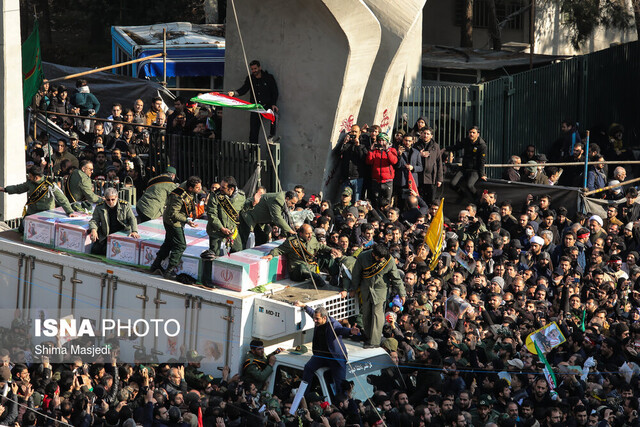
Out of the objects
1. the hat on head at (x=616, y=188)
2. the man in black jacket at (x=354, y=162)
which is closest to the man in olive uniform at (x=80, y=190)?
the man in black jacket at (x=354, y=162)

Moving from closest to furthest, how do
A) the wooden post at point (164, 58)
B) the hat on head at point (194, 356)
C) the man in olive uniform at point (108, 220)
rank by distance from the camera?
the hat on head at point (194, 356) → the man in olive uniform at point (108, 220) → the wooden post at point (164, 58)

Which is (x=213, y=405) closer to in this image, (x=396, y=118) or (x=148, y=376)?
(x=148, y=376)

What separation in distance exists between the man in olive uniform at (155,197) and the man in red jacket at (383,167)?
146 inches

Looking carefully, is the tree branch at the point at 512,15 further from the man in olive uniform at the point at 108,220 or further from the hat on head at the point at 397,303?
the hat on head at the point at 397,303

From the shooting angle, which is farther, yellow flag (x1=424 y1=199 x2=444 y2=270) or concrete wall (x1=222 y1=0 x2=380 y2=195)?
concrete wall (x1=222 y1=0 x2=380 y2=195)

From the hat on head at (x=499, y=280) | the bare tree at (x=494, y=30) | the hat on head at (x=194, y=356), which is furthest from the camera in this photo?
the bare tree at (x=494, y=30)

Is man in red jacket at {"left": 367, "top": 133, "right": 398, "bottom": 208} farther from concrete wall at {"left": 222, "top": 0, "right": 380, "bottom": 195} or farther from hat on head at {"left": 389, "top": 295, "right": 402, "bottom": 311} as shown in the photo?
hat on head at {"left": 389, "top": 295, "right": 402, "bottom": 311}

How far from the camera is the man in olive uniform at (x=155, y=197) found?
52.4 ft

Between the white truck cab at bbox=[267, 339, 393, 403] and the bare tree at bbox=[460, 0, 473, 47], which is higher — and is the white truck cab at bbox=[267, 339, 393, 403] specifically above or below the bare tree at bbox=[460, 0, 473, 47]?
below

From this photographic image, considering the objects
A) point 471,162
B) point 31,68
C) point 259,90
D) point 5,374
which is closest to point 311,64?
point 259,90

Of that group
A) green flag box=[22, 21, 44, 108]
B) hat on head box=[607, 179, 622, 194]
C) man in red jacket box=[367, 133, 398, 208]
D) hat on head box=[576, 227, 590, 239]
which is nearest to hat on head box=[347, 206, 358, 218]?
man in red jacket box=[367, 133, 398, 208]

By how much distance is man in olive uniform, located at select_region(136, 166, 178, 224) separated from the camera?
629 inches

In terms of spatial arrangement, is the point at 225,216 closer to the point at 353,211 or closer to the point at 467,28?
the point at 353,211

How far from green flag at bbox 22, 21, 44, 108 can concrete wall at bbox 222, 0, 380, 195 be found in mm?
3342
